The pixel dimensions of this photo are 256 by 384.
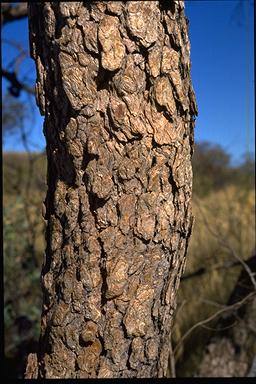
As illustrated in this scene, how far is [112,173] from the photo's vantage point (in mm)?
1319

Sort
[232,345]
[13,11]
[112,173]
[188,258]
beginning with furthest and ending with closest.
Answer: [13,11] < [188,258] < [232,345] < [112,173]

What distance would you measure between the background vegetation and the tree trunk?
7.17ft

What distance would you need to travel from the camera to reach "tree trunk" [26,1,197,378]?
1267 millimetres

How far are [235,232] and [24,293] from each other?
215cm

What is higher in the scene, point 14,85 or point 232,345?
point 14,85

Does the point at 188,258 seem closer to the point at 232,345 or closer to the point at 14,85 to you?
the point at 232,345

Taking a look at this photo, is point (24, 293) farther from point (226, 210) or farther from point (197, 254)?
point (226, 210)

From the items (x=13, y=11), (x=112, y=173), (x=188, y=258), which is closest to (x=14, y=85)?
Result: (x=13, y=11)

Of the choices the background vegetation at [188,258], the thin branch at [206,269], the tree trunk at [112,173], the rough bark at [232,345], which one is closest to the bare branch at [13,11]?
the background vegetation at [188,258]

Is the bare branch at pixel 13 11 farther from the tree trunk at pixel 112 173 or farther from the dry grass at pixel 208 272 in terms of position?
the tree trunk at pixel 112 173

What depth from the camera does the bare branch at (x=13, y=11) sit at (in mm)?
4781

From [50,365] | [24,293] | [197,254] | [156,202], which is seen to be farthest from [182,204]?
[24,293]

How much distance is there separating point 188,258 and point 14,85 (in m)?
2.55

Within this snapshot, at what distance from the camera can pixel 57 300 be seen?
142cm
